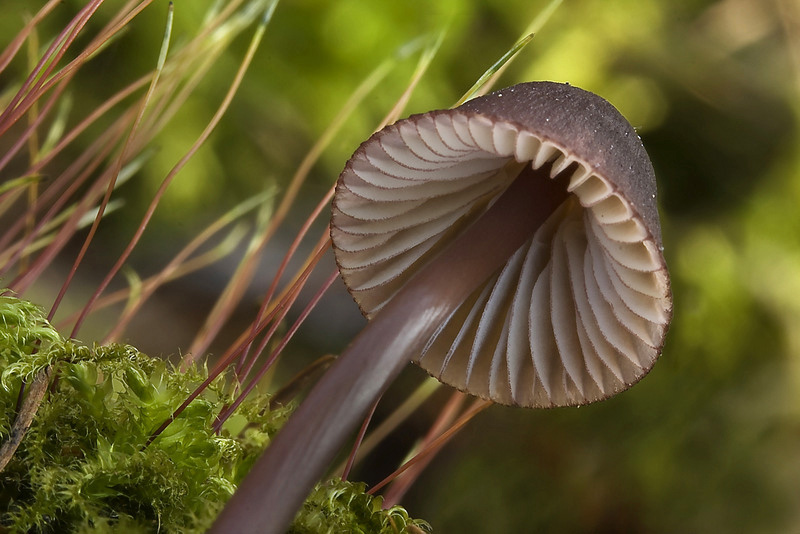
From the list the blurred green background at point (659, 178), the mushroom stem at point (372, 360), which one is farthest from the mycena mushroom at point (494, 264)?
the blurred green background at point (659, 178)

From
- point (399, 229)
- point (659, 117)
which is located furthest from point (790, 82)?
point (399, 229)

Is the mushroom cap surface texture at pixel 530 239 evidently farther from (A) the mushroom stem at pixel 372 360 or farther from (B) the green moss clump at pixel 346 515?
(B) the green moss clump at pixel 346 515

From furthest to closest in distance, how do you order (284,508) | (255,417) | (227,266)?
1. (227,266)
2. (255,417)
3. (284,508)

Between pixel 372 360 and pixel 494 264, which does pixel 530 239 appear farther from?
pixel 372 360

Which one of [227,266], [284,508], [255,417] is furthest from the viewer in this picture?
[227,266]

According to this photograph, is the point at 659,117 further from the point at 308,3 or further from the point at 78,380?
the point at 78,380

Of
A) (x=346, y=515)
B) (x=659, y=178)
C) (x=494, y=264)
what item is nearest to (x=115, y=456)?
(x=346, y=515)
